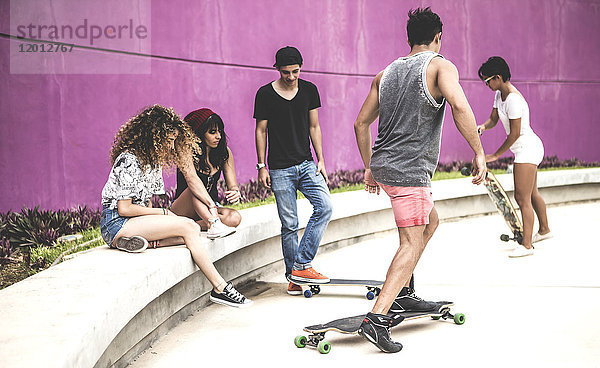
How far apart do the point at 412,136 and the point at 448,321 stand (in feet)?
4.56

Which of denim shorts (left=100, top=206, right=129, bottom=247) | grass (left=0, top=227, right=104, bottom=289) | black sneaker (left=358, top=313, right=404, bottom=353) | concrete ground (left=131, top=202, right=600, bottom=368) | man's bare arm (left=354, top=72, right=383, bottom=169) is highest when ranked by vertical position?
man's bare arm (left=354, top=72, right=383, bottom=169)

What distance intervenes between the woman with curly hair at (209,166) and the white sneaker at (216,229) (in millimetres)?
307

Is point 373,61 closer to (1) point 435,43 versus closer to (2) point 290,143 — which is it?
(2) point 290,143

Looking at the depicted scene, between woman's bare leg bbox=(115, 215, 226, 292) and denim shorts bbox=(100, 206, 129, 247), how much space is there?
1.9 inches

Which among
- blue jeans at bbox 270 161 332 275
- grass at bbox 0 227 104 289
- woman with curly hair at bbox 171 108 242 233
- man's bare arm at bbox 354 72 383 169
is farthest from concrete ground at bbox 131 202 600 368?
man's bare arm at bbox 354 72 383 169

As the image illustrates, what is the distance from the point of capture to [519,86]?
1430 cm

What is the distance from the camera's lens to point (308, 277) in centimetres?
582

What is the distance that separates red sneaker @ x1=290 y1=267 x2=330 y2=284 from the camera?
581cm

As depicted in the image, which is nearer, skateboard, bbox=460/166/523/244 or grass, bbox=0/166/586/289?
grass, bbox=0/166/586/289

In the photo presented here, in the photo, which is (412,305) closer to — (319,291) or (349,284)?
(349,284)

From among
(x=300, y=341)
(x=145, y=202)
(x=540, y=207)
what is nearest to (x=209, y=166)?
(x=145, y=202)

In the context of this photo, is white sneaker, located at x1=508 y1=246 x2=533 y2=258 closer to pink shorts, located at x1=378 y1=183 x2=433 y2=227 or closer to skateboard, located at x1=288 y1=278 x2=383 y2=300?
skateboard, located at x1=288 y1=278 x2=383 y2=300

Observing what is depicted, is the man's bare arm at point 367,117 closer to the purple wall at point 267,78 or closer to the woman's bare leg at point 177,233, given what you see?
the woman's bare leg at point 177,233

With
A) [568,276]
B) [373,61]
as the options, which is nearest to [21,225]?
[568,276]
